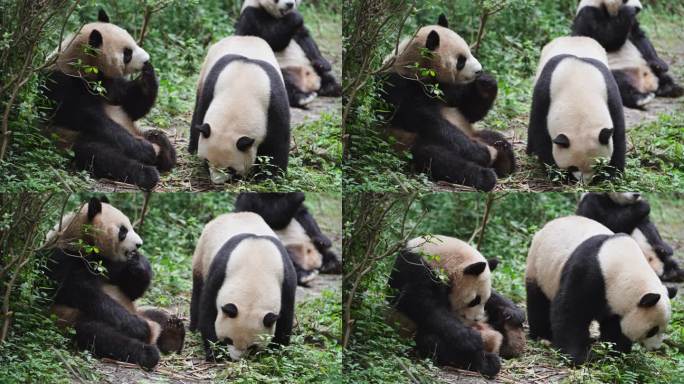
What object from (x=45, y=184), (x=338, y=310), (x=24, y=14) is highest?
(x=24, y=14)

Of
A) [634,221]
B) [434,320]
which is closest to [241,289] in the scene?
[434,320]

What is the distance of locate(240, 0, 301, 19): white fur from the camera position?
9.87 meters

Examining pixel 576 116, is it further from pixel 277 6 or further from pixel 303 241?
pixel 277 6

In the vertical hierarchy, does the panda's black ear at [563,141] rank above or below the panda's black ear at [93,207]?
above

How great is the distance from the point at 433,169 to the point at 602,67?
1.62 meters

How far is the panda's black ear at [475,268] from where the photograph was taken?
28.2 ft

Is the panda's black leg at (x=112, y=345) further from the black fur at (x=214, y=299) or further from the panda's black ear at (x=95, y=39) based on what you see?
the panda's black ear at (x=95, y=39)

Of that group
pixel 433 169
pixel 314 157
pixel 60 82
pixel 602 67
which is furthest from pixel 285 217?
pixel 602 67

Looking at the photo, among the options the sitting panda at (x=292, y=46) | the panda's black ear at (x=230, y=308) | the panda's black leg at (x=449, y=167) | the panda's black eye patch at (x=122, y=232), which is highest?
the sitting panda at (x=292, y=46)

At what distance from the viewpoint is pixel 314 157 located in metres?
9.00

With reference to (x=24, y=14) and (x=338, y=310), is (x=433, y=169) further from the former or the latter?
(x=24, y=14)

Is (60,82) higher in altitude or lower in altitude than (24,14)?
lower

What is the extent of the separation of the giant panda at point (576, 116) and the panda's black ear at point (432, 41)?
886mm

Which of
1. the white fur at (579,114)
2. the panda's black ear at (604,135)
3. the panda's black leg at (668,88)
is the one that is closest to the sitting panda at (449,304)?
the white fur at (579,114)
